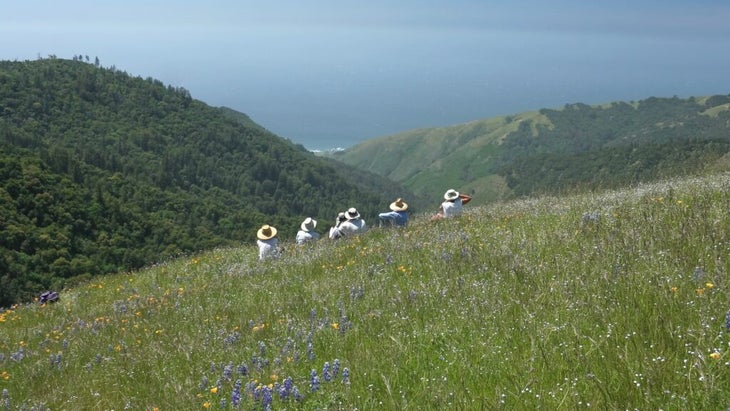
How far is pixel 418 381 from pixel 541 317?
1.11 metres

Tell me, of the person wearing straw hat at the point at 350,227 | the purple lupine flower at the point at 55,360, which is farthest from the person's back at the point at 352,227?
the purple lupine flower at the point at 55,360

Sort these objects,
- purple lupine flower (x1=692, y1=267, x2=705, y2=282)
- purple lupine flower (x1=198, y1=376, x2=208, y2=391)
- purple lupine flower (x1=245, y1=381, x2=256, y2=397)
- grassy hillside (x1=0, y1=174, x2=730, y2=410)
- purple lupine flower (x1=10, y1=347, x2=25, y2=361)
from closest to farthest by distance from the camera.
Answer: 1. grassy hillside (x1=0, y1=174, x2=730, y2=410)
2. purple lupine flower (x1=245, y1=381, x2=256, y2=397)
3. purple lupine flower (x1=692, y1=267, x2=705, y2=282)
4. purple lupine flower (x1=198, y1=376, x2=208, y2=391)
5. purple lupine flower (x1=10, y1=347, x2=25, y2=361)

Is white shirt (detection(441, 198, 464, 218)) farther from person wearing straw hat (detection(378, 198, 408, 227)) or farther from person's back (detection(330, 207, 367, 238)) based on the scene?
person's back (detection(330, 207, 367, 238))

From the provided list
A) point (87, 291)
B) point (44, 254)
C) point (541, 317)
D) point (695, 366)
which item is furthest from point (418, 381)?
point (44, 254)

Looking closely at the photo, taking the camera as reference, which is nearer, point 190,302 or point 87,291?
point 190,302

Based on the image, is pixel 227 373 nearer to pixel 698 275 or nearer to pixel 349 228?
pixel 698 275

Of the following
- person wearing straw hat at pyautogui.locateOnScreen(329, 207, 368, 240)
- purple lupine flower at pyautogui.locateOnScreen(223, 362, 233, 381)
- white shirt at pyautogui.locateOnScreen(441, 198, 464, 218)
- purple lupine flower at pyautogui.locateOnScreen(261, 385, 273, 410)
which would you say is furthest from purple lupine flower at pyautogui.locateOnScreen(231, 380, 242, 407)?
white shirt at pyautogui.locateOnScreen(441, 198, 464, 218)

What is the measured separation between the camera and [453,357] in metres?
3.60

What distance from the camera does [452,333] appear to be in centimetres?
406

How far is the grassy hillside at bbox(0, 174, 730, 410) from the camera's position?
2992 millimetres

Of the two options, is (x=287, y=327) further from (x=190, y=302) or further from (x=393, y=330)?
(x=190, y=302)

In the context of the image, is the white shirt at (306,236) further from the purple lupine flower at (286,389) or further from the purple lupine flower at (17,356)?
the purple lupine flower at (286,389)

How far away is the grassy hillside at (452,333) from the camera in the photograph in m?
2.99

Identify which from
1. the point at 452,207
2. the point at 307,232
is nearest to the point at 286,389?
→ the point at 452,207
